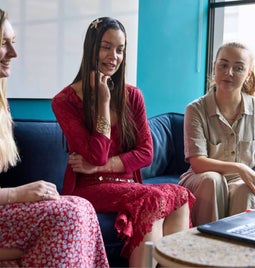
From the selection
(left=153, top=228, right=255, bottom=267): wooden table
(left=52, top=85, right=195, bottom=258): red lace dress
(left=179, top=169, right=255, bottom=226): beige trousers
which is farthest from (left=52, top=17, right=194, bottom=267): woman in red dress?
(left=153, top=228, right=255, bottom=267): wooden table

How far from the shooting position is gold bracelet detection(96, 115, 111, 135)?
82.7 inches

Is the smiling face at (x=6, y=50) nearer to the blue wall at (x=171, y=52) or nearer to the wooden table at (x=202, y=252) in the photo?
the wooden table at (x=202, y=252)

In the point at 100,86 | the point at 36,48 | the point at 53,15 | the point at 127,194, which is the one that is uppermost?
the point at 53,15

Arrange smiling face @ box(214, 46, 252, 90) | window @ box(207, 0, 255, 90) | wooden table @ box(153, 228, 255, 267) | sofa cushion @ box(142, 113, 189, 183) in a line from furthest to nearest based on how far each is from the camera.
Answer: window @ box(207, 0, 255, 90) < sofa cushion @ box(142, 113, 189, 183) < smiling face @ box(214, 46, 252, 90) < wooden table @ box(153, 228, 255, 267)

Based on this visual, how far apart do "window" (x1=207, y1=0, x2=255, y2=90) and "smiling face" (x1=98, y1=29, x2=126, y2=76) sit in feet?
6.35

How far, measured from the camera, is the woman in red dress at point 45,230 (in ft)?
5.26

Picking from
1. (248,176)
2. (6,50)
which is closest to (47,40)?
(6,50)

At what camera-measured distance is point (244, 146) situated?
244cm

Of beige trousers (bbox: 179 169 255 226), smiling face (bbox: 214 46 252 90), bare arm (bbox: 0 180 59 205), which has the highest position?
smiling face (bbox: 214 46 252 90)

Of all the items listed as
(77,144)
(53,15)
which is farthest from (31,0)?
(77,144)

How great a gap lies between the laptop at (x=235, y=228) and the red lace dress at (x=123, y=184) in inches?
19.9

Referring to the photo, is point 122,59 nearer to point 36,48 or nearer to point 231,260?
point 36,48

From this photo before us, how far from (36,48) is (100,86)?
2.85ft

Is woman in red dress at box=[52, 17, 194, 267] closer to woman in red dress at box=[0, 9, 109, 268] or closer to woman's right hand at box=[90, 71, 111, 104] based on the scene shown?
woman's right hand at box=[90, 71, 111, 104]
